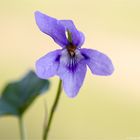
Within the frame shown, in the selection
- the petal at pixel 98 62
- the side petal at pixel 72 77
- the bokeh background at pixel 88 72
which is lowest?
the bokeh background at pixel 88 72

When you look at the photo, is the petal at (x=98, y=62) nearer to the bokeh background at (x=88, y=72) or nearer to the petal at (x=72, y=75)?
the petal at (x=72, y=75)

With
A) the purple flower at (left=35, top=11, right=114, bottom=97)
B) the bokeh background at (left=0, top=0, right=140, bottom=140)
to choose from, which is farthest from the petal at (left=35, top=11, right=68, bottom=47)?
the bokeh background at (left=0, top=0, right=140, bottom=140)

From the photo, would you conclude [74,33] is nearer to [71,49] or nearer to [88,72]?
[71,49]

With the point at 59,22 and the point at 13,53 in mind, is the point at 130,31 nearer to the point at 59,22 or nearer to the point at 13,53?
the point at 13,53

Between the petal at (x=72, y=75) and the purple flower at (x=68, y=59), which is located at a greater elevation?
the purple flower at (x=68, y=59)

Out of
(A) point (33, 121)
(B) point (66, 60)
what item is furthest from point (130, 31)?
(B) point (66, 60)

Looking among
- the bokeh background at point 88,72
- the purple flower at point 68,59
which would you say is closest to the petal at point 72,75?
the purple flower at point 68,59

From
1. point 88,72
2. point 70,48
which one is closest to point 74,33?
point 70,48
